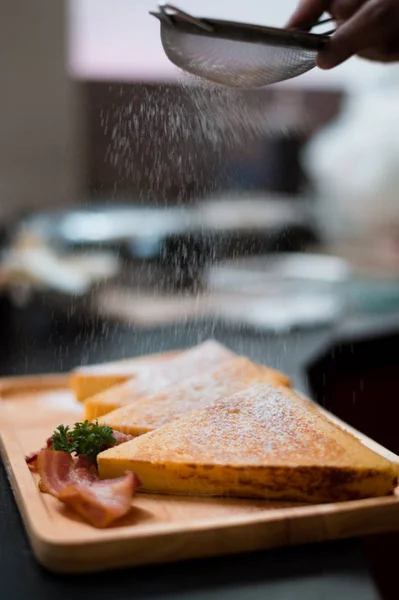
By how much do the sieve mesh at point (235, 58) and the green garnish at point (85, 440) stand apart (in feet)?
→ 2.16

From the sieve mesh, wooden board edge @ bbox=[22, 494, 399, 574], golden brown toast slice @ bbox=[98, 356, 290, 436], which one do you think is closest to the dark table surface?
wooden board edge @ bbox=[22, 494, 399, 574]

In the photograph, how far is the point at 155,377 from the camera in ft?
5.13

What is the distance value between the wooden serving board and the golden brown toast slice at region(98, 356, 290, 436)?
0.19 m

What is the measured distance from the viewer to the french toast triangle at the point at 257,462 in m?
1.06

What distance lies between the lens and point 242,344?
213 centimetres

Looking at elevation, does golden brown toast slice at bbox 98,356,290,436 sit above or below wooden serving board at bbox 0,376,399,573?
above

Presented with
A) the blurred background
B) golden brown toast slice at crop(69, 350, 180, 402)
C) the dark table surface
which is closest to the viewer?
the dark table surface

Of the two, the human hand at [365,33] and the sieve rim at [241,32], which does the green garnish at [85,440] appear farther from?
the human hand at [365,33]

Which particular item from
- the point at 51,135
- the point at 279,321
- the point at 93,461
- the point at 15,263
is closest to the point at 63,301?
the point at 15,263

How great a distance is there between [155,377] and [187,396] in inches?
7.2

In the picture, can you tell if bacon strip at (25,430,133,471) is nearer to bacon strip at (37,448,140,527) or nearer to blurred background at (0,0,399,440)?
bacon strip at (37,448,140,527)

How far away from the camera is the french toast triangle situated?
3.47 feet

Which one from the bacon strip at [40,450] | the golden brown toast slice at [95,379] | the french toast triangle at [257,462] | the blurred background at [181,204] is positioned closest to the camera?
the french toast triangle at [257,462]

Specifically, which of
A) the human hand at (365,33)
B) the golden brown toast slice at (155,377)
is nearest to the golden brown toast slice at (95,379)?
the golden brown toast slice at (155,377)
